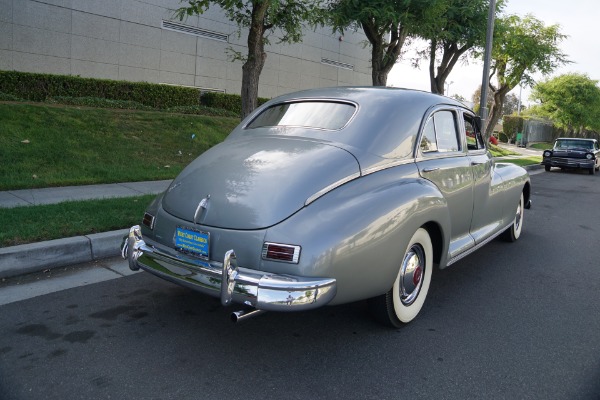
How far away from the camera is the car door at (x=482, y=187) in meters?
4.68

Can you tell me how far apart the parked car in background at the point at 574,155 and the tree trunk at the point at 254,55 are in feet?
46.0

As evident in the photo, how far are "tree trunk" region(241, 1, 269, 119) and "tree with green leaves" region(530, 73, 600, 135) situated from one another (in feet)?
111

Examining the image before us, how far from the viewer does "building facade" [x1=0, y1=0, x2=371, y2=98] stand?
14.6 m

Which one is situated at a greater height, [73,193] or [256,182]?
[256,182]

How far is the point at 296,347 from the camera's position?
10.8 ft

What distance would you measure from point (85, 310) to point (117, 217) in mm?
2219

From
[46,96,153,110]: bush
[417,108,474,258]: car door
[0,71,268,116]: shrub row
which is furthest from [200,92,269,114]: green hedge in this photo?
[417,108,474,258]: car door

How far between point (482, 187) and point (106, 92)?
12.7 meters

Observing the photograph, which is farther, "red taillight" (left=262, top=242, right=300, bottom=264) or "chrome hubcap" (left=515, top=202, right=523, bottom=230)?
"chrome hubcap" (left=515, top=202, right=523, bottom=230)

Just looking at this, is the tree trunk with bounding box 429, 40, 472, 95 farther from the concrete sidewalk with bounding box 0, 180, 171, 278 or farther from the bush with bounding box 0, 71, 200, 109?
the concrete sidewalk with bounding box 0, 180, 171, 278

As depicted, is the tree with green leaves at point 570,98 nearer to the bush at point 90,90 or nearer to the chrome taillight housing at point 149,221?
the bush at point 90,90

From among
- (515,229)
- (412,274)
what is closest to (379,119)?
(412,274)

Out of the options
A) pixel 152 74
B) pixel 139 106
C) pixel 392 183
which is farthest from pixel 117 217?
pixel 152 74

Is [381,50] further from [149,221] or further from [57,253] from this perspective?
[149,221]
